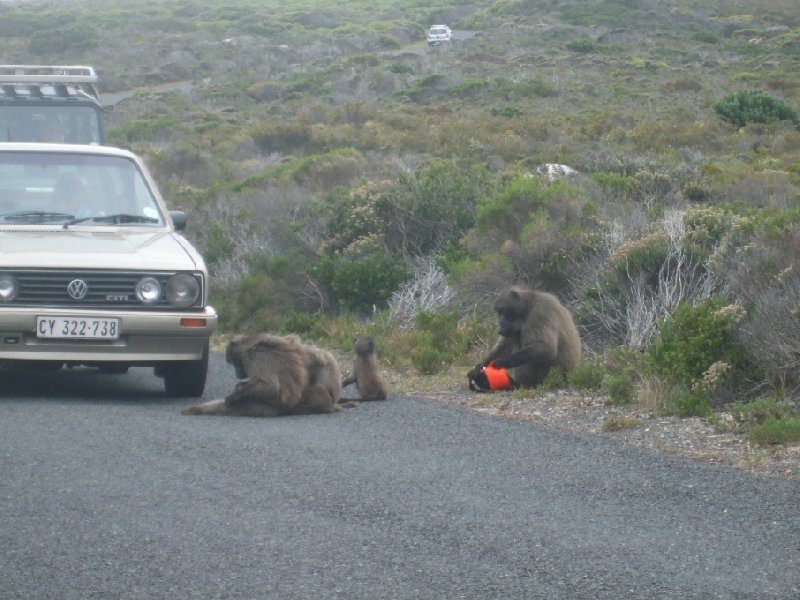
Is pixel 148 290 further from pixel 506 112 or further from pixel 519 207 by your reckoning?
pixel 506 112

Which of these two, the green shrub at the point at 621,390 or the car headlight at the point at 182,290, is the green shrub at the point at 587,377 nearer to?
the green shrub at the point at 621,390

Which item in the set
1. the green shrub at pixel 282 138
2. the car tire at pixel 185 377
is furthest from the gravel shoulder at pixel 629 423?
the green shrub at pixel 282 138

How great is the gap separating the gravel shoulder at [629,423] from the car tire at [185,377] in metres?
1.85

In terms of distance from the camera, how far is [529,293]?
29.7ft

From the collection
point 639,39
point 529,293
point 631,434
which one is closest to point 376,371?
point 529,293

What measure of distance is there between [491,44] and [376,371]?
178ft

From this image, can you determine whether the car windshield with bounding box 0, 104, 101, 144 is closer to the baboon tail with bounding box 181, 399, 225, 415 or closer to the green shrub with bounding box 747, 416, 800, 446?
the baboon tail with bounding box 181, 399, 225, 415

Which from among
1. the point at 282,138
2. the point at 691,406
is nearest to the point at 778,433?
the point at 691,406

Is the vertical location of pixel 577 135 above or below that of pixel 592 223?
below

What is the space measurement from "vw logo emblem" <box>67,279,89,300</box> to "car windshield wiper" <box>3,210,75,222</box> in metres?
1.16

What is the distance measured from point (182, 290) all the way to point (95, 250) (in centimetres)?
67

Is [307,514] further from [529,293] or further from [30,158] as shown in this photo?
[30,158]

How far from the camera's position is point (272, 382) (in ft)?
26.3

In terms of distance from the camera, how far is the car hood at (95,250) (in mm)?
7855
